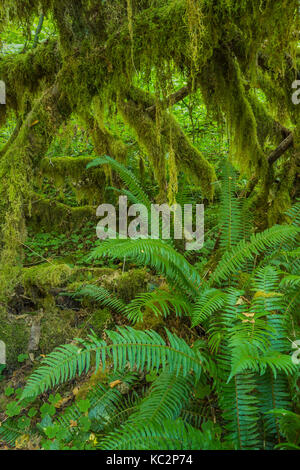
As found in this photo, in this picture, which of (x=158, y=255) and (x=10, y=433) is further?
(x=10, y=433)

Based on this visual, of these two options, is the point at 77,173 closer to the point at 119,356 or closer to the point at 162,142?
the point at 162,142

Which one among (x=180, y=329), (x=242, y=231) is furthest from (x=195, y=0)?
(x=180, y=329)

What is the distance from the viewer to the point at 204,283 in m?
2.40

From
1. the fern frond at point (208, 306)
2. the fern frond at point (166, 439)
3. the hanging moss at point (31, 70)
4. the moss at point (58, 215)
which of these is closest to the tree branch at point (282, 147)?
the fern frond at point (208, 306)

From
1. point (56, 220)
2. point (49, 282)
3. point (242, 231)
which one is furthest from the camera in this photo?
point (56, 220)

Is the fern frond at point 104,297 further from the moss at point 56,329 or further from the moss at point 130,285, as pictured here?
the moss at point 56,329

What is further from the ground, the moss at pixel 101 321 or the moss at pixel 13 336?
the moss at pixel 101 321

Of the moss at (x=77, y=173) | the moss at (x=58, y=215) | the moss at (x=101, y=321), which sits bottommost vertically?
the moss at (x=101, y=321)

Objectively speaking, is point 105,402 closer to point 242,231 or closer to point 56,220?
point 242,231

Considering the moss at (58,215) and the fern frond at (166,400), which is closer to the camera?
the fern frond at (166,400)

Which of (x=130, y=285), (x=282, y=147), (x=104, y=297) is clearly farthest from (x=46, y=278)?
(x=282, y=147)

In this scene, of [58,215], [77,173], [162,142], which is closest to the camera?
[162,142]

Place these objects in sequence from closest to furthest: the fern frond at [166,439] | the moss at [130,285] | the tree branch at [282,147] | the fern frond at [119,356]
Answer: the fern frond at [166,439]
the fern frond at [119,356]
the moss at [130,285]
the tree branch at [282,147]

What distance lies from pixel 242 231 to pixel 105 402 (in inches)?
68.5
